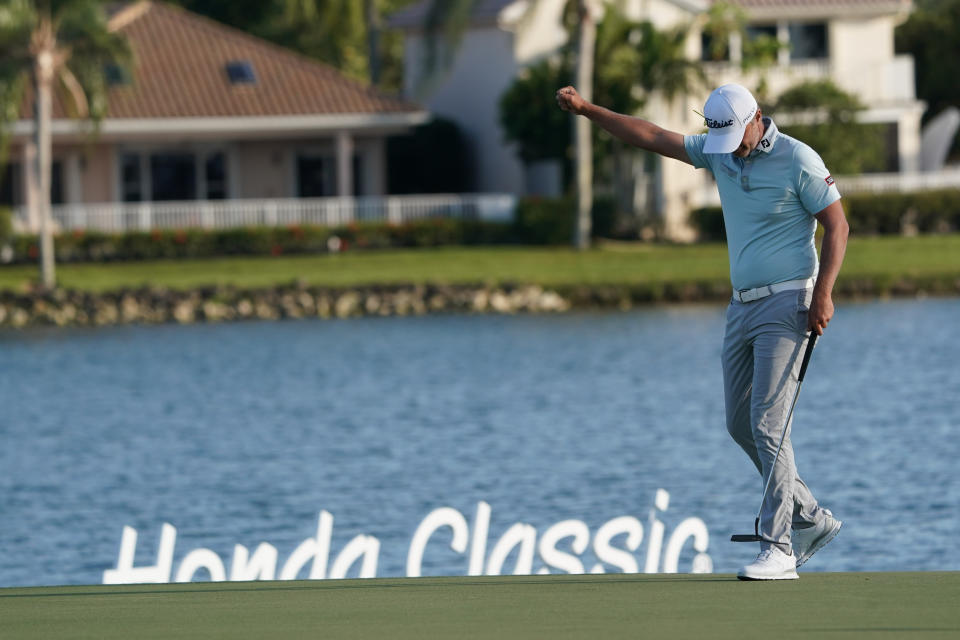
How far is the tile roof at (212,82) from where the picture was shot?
1758 inches

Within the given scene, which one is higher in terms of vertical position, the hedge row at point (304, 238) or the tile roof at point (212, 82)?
the tile roof at point (212, 82)

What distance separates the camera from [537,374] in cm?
2962

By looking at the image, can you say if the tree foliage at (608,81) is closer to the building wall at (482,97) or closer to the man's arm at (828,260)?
the building wall at (482,97)

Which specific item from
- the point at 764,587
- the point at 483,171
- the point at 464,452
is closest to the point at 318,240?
the point at 483,171

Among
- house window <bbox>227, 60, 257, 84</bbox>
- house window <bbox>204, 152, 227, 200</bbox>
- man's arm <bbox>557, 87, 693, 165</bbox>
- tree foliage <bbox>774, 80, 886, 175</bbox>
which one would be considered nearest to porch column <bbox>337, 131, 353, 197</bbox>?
house window <bbox>227, 60, 257, 84</bbox>

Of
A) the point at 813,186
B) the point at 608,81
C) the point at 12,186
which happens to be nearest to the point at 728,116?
the point at 813,186

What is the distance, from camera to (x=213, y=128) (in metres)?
44.4

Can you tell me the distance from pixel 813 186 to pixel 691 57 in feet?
129

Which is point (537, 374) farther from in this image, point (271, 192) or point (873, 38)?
point (873, 38)

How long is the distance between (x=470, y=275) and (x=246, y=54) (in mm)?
Answer: 11009

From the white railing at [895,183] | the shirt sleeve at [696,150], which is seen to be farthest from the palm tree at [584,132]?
the shirt sleeve at [696,150]

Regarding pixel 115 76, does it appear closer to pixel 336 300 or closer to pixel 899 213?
pixel 336 300

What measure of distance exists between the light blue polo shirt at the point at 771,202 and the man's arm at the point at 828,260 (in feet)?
0.20

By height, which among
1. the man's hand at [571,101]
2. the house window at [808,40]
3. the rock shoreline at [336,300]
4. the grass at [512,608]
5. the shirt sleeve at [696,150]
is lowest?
the rock shoreline at [336,300]
